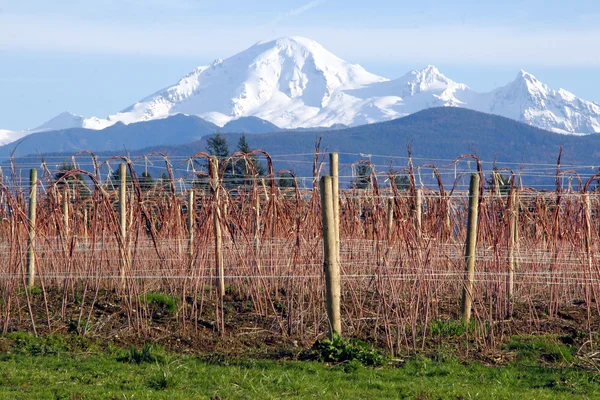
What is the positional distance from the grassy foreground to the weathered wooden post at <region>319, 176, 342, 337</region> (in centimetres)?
77

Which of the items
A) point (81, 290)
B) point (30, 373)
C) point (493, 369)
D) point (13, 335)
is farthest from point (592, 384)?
point (81, 290)

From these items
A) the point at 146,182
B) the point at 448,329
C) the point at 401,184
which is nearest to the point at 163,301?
the point at 146,182

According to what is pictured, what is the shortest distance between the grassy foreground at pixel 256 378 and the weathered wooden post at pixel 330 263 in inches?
30.1

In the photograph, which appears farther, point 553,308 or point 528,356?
point 553,308

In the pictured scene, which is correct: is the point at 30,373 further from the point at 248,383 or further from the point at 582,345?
the point at 582,345

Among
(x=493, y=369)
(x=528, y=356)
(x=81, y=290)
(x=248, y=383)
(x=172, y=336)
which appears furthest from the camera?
(x=81, y=290)

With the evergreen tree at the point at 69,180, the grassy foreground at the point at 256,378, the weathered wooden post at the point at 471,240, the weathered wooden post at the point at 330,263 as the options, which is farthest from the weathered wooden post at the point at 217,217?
the weathered wooden post at the point at 471,240

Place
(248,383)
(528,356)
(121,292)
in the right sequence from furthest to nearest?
(121,292) → (528,356) → (248,383)

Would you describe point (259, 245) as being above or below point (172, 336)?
above

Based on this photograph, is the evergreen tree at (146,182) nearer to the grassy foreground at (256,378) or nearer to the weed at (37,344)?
the weed at (37,344)

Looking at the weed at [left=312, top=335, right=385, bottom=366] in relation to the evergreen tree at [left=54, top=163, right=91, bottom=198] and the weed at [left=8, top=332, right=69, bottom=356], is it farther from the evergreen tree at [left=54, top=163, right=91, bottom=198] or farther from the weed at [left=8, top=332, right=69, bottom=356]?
the evergreen tree at [left=54, top=163, right=91, bottom=198]

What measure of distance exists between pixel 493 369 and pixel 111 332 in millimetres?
4059

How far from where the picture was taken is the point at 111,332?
9156 millimetres

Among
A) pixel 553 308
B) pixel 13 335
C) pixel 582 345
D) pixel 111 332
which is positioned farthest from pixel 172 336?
pixel 553 308
